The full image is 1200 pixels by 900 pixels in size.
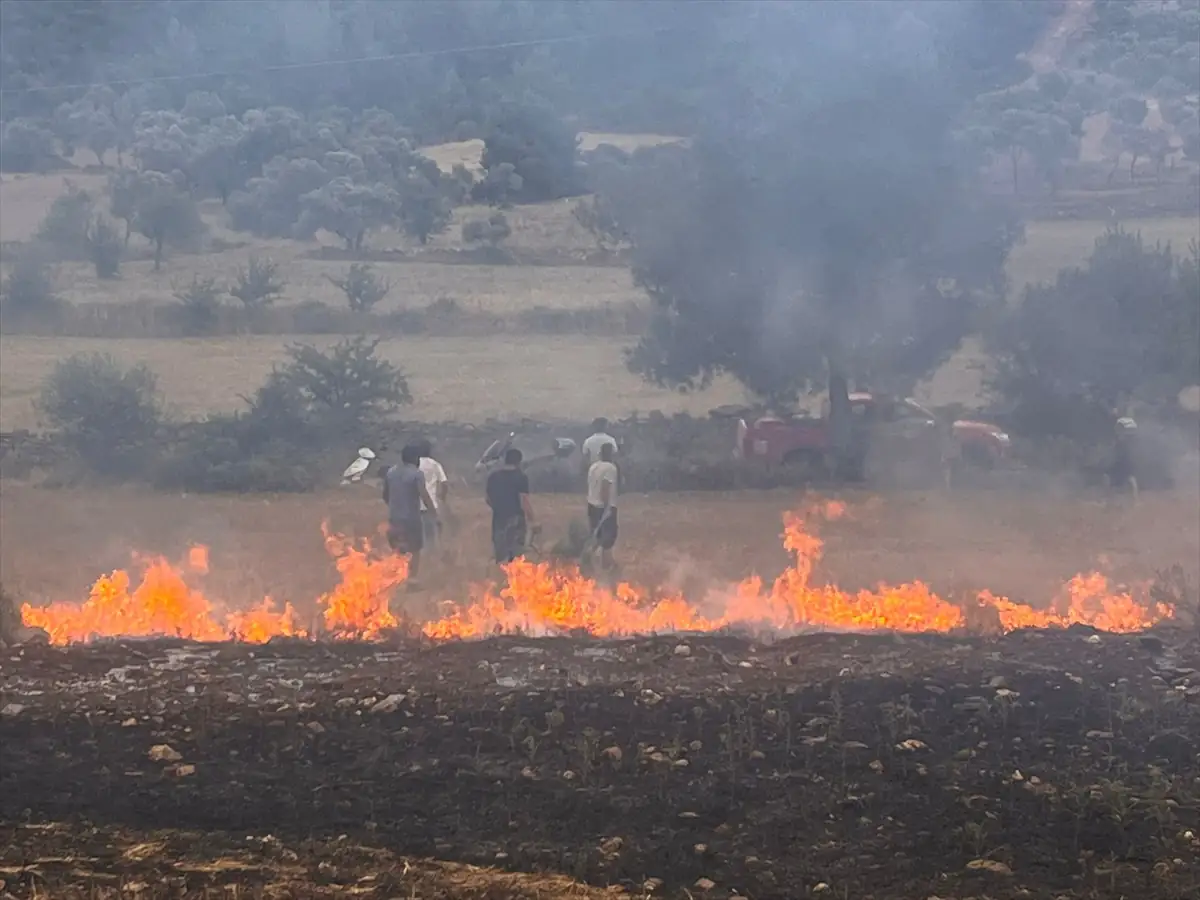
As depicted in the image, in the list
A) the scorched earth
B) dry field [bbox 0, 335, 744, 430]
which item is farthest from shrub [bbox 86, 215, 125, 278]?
the scorched earth

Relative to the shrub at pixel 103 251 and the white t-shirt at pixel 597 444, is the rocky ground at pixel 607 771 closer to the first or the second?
the white t-shirt at pixel 597 444

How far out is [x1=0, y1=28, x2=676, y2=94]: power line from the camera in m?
23.1

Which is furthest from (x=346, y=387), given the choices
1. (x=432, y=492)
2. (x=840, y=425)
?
(x=432, y=492)

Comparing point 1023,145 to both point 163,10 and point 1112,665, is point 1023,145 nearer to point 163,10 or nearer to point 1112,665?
point 163,10

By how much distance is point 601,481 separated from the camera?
465 inches

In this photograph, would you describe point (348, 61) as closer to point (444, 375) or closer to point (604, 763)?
point (444, 375)

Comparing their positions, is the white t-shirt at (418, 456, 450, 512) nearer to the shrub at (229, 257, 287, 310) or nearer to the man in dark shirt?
the man in dark shirt

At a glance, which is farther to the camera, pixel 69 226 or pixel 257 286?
pixel 69 226

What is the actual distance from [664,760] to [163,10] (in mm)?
21724

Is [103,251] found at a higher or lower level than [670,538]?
higher

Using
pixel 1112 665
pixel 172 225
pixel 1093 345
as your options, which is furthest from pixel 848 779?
pixel 172 225

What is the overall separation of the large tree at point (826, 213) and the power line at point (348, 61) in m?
3.57

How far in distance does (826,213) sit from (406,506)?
8.91 meters

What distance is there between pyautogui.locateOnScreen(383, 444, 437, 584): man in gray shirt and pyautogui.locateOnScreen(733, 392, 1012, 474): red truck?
30.1ft
